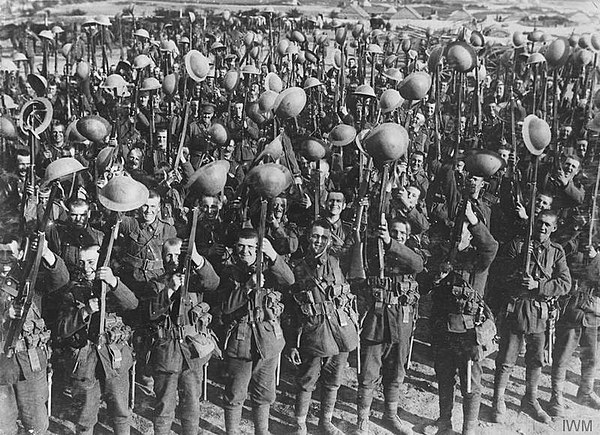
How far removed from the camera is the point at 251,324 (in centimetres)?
578

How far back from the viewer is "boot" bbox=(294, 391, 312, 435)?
6.18 metres

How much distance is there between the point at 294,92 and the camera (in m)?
6.67

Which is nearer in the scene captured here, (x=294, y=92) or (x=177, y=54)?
(x=294, y=92)

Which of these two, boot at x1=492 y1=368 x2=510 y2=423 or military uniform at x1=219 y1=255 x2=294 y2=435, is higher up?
military uniform at x1=219 y1=255 x2=294 y2=435

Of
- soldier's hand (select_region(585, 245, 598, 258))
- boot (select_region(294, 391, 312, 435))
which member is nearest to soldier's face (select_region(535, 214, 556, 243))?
soldier's hand (select_region(585, 245, 598, 258))

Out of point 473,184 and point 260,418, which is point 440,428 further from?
point 473,184

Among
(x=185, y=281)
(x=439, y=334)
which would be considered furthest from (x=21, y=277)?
(x=439, y=334)

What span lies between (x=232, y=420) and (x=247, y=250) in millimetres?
1642

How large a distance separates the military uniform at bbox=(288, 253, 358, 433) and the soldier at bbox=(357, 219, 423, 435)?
241mm

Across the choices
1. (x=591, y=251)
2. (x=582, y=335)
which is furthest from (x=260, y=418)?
(x=591, y=251)

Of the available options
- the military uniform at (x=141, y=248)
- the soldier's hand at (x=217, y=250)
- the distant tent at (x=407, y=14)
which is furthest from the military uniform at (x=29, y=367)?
the distant tent at (x=407, y=14)

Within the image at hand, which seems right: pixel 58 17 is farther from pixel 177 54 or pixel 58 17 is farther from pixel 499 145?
pixel 499 145

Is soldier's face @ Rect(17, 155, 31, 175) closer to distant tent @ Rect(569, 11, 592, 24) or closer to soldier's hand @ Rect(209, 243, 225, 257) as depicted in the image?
soldier's hand @ Rect(209, 243, 225, 257)

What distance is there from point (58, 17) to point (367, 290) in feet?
18.9
